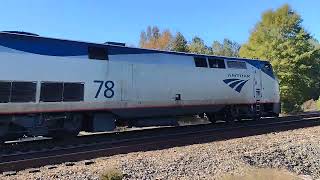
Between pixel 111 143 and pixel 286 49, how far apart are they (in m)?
32.8

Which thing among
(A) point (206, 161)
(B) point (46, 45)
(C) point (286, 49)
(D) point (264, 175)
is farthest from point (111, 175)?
(C) point (286, 49)

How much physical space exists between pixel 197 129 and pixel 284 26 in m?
31.1

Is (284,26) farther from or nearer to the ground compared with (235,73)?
farther from the ground

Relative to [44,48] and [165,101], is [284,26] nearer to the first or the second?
[165,101]

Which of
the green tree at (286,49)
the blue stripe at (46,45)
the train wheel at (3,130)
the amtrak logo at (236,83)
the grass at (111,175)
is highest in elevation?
the green tree at (286,49)

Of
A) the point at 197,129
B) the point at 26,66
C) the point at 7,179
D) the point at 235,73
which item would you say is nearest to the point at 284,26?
the point at 235,73

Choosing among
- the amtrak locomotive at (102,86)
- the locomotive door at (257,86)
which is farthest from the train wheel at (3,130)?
the locomotive door at (257,86)

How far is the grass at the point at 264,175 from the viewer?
1125cm

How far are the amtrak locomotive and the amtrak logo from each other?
48 millimetres

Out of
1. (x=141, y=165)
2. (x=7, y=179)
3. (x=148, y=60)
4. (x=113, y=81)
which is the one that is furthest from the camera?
(x=148, y=60)

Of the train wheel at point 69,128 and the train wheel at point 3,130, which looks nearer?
the train wheel at point 3,130

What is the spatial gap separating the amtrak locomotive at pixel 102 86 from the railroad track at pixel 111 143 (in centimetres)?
59

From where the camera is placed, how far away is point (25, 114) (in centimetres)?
1511

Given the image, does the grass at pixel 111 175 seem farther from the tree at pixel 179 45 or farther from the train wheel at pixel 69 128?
the tree at pixel 179 45
